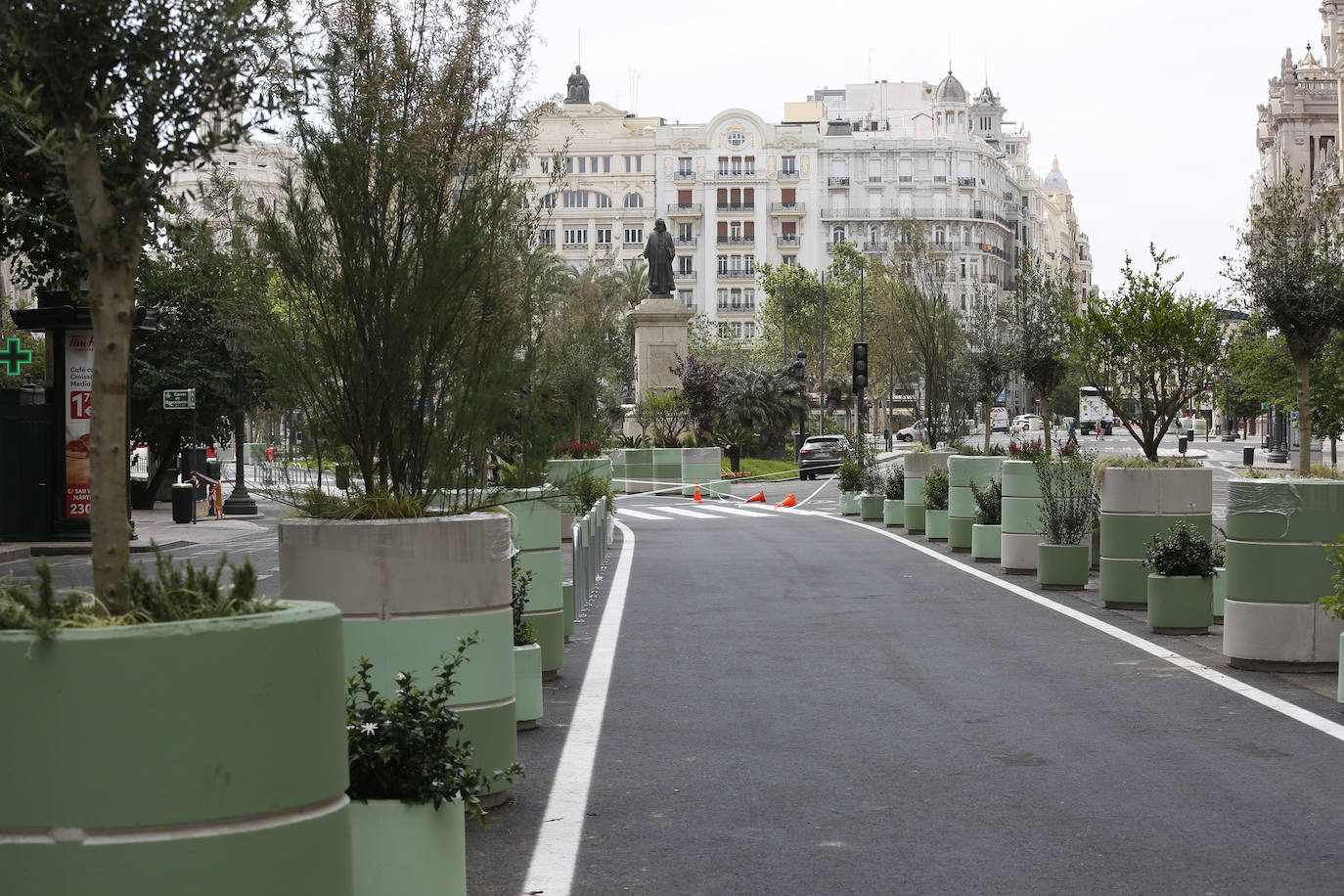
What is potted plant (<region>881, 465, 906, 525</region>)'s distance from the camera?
97.3 ft

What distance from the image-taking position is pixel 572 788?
26.6ft

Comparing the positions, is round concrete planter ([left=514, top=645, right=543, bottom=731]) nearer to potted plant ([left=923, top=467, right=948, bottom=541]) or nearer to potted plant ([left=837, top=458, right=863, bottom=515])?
potted plant ([left=923, top=467, right=948, bottom=541])

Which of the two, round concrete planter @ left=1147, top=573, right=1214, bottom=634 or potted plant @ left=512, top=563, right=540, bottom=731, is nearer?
potted plant @ left=512, top=563, right=540, bottom=731

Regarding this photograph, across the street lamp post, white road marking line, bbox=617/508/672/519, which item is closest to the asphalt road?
white road marking line, bbox=617/508/672/519

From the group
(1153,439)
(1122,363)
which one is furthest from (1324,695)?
(1122,363)

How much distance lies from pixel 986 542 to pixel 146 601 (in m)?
18.5

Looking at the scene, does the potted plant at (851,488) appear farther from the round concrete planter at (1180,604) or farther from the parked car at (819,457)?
the parked car at (819,457)

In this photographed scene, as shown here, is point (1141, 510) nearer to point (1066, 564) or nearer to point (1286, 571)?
point (1066, 564)

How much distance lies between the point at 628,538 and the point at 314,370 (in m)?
19.5

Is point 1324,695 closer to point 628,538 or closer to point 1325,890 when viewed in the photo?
point 1325,890

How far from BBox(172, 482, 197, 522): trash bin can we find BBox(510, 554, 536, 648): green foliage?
2596 cm

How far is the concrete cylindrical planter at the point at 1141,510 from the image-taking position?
15.7m

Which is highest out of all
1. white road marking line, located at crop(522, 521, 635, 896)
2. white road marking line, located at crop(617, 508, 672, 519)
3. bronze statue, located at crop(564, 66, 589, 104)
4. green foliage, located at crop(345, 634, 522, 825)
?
bronze statue, located at crop(564, 66, 589, 104)

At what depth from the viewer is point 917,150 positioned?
135 m
